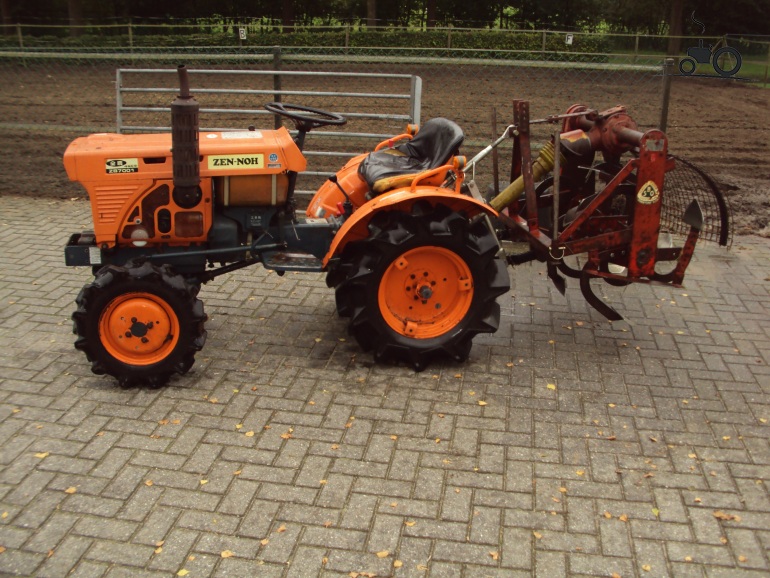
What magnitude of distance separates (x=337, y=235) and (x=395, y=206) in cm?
40

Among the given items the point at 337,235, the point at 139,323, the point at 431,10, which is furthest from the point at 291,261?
the point at 431,10

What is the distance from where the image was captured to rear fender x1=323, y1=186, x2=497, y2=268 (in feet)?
16.3

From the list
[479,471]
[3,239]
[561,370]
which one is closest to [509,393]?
[561,370]

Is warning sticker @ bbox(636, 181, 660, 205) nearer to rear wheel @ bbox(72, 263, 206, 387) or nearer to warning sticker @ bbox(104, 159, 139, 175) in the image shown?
rear wheel @ bbox(72, 263, 206, 387)

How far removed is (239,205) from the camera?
5.14 metres

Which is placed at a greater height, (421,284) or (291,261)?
(291,261)

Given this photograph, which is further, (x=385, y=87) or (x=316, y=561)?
(x=385, y=87)

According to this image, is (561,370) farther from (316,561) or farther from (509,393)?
(316,561)

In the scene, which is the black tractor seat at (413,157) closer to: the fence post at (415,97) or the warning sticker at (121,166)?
the warning sticker at (121,166)

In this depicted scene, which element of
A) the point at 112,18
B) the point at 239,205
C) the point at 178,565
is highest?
the point at 112,18

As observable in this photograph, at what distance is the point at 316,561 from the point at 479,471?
3.39 feet

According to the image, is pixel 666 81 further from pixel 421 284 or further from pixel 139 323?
pixel 139 323

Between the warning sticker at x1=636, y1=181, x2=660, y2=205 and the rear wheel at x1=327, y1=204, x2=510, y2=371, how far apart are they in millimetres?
913

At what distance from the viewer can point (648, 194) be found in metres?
5.02
